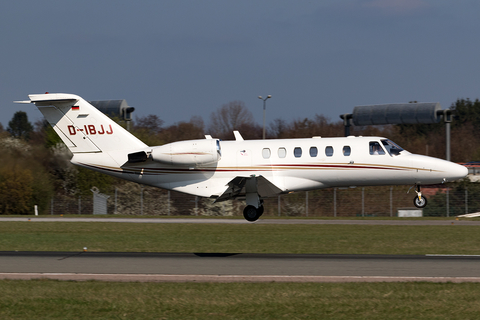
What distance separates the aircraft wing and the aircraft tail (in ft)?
13.6

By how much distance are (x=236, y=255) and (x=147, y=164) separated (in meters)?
8.28

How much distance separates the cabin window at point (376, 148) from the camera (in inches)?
819

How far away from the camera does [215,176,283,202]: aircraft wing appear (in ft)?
65.8

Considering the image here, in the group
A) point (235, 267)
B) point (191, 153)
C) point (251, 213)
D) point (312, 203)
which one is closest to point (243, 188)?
point (251, 213)

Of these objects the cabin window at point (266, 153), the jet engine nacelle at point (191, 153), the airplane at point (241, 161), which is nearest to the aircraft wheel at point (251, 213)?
the airplane at point (241, 161)

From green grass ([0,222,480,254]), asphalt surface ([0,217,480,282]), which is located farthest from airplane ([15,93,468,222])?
asphalt surface ([0,217,480,282])

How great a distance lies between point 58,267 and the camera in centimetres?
1211

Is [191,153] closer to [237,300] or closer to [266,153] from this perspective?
[266,153]

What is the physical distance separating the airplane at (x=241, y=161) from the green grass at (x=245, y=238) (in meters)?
1.69

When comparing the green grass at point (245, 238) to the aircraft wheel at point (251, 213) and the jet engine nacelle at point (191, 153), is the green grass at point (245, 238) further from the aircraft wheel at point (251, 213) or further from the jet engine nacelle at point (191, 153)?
the jet engine nacelle at point (191, 153)

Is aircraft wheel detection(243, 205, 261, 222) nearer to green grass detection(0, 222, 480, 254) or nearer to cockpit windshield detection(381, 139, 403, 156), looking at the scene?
green grass detection(0, 222, 480, 254)

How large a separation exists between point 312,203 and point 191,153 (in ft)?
49.7

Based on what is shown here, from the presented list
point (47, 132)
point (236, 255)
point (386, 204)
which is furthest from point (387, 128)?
point (236, 255)

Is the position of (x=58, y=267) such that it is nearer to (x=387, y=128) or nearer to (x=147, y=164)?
(x=147, y=164)
